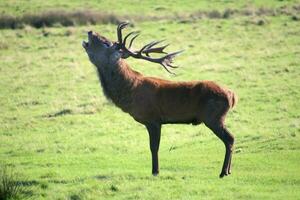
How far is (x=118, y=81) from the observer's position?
1441cm

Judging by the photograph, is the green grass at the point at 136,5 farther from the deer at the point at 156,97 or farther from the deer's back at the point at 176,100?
the deer's back at the point at 176,100

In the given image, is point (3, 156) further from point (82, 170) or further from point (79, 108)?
point (79, 108)

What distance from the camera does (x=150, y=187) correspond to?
13.0 metres

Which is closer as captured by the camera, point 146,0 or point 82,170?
point 82,170

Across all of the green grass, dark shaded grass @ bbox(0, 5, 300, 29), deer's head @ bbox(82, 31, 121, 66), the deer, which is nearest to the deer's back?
the deer

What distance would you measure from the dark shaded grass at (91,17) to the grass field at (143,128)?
114 centimetres

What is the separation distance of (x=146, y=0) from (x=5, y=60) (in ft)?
63.6

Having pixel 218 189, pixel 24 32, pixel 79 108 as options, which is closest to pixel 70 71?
pixel 79 108

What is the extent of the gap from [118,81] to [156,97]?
93 cm

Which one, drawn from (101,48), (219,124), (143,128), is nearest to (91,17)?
(143,128)

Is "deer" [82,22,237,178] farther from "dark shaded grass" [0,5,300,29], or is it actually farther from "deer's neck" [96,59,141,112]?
"dark shaded grass" [0,5,300,29]

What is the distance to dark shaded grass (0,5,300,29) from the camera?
4203cm

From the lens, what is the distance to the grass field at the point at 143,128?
13453 mm

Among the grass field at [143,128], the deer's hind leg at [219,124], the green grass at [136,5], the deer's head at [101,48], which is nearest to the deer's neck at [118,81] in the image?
the deer's head at [101,48]
